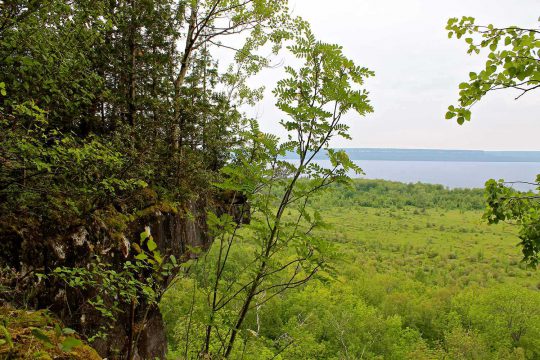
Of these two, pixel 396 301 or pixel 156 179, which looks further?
pixel 396 301

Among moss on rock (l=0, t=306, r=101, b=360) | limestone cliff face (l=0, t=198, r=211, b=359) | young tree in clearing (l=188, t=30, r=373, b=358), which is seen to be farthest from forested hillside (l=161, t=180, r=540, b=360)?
limestone cliff face (l=0, t=198, r=211, b=359)

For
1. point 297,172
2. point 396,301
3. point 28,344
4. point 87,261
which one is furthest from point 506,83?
point 396,301

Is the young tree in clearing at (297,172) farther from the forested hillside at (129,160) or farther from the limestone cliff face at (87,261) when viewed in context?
the limestone cliff face at (87,261)

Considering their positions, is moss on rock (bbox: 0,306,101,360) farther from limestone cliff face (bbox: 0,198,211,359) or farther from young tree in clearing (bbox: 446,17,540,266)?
young tree in clearing (bbox: 446,17,540,266)

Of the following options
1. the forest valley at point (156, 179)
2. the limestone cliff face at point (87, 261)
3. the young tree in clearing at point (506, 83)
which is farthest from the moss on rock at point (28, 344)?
the young tree in clearing at point (506, 83)

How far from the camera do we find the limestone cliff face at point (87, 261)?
4.50 m

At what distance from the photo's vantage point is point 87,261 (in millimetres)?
5527

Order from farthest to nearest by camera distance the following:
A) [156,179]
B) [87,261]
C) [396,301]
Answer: [396,301] → [156,179] → [87,261]

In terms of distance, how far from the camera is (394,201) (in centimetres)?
12019

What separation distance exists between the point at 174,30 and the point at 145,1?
3.18 ft

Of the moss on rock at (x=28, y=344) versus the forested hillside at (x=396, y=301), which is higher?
the moss on rock at (x=28, y=344)

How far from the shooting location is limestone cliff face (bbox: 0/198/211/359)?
177 inches

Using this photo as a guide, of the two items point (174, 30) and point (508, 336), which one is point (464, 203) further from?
point (174, 30)

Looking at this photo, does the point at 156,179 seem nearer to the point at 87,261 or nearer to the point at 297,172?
the point at 87,261
